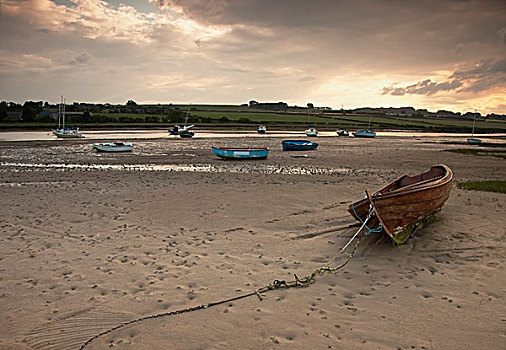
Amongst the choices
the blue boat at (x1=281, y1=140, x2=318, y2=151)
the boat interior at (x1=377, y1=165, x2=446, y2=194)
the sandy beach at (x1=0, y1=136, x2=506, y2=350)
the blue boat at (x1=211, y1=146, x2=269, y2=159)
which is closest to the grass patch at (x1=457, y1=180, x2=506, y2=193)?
the sandy beach at (x1=0, y1=136, x2=506, y2=350)

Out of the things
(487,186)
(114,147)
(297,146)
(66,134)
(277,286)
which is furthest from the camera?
(66,134)

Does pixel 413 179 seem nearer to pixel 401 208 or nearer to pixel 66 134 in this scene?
pixel 401 208

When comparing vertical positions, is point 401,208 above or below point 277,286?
above

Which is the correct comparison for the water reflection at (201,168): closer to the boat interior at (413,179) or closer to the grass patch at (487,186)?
the grass patch at (487,186)

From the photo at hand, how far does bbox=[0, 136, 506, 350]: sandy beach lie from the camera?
537 centimetres

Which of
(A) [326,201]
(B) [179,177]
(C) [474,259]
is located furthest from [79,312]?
(B) [179,177]

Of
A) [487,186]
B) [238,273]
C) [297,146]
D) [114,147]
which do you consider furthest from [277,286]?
[297,146]

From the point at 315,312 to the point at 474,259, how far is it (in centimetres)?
420

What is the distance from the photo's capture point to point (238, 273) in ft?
24.4

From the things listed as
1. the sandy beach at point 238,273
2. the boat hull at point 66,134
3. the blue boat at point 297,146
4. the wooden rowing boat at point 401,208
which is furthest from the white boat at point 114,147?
the wooden rowing boat at point 401,208

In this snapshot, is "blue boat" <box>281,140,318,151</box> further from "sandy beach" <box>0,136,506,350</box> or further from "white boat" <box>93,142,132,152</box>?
"sandy beach" <box>0,136,506,350</box>

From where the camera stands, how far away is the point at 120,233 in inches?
389

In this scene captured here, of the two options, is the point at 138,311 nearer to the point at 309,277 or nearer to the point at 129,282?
the point at 129,282

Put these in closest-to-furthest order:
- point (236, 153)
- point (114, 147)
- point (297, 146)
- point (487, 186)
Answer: point (487, 186), point (236, 153), point (114, 147), point (297, 146)
